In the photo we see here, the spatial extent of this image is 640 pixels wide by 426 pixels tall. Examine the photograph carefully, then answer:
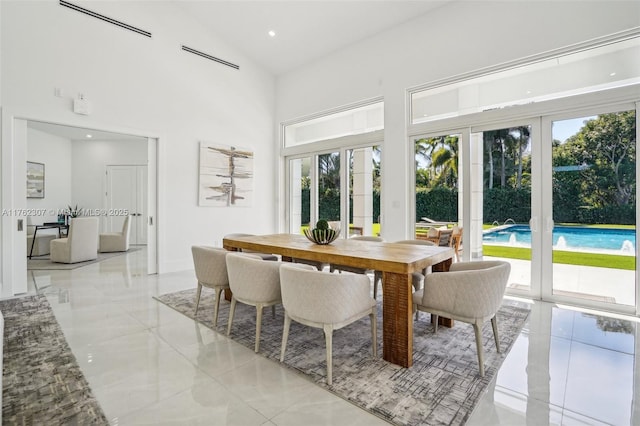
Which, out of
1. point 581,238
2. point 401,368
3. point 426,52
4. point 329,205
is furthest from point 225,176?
point 581,238

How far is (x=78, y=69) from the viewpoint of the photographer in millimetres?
4281

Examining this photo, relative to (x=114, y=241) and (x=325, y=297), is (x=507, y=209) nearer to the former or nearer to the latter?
(x=325, y=297)

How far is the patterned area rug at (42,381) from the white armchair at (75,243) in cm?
330

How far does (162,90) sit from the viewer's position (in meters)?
5.11

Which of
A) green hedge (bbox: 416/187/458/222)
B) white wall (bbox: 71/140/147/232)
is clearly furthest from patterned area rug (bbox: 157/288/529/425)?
white wall (bbox: 71/140/147/232)

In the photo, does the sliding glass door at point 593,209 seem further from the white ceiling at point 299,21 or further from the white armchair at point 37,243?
the white armchair at point 37,243

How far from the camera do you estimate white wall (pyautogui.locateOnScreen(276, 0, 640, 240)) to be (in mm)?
3420

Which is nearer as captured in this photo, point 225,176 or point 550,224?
point 550,224

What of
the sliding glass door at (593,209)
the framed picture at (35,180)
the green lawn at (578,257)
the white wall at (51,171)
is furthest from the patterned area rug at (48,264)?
the sliding glass door at (593,209)

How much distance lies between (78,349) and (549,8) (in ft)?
18.9

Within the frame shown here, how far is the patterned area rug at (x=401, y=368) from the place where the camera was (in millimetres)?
1727

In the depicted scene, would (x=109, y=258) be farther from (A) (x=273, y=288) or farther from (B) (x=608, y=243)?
(B) (x=608, y=243)

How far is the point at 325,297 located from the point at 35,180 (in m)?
8.69

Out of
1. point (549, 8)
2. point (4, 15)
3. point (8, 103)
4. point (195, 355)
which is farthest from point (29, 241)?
point (549, 8)
